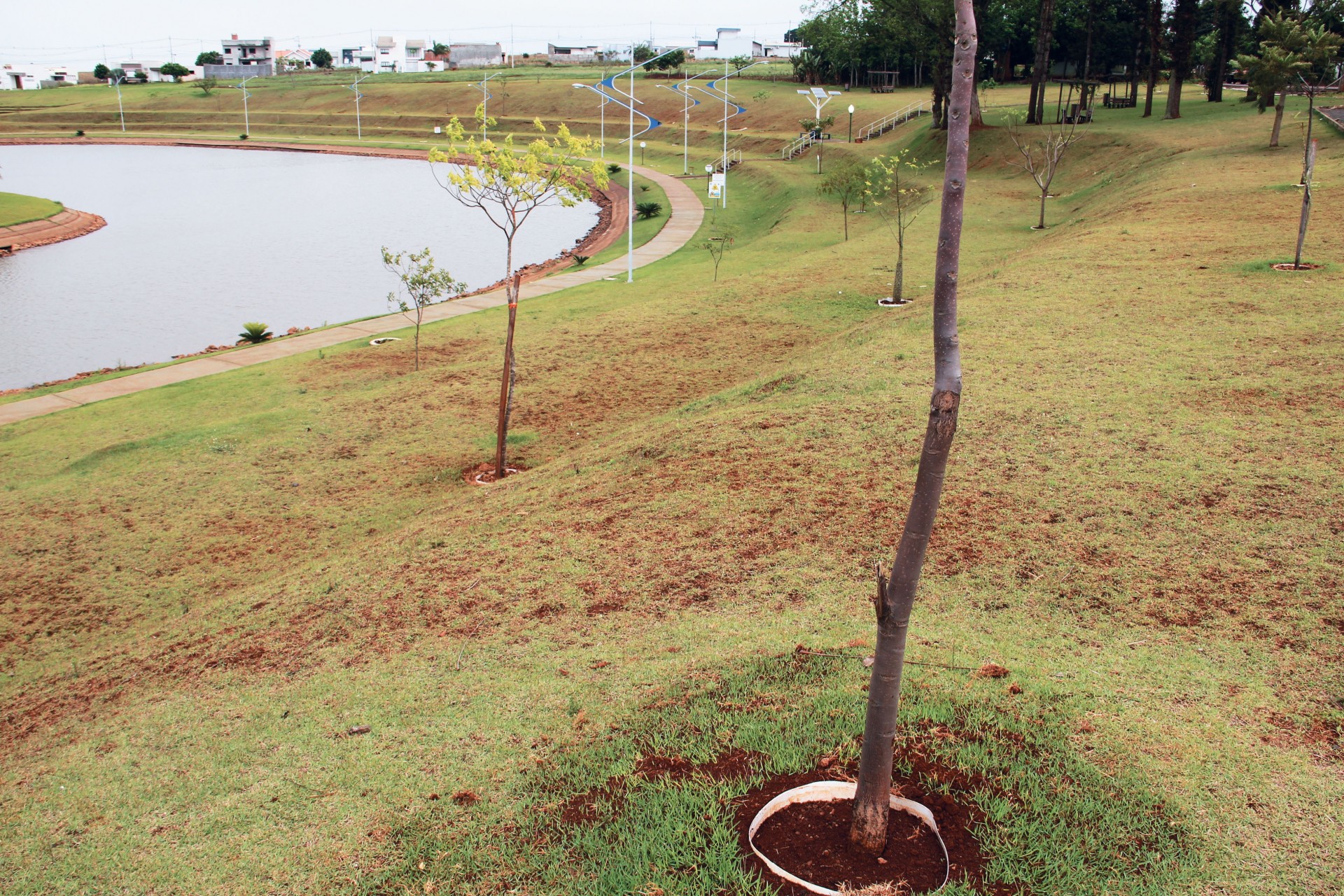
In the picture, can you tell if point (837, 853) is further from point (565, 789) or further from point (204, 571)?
point (204, 571)

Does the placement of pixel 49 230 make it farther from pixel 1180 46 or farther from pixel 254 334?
pixel 1180 46

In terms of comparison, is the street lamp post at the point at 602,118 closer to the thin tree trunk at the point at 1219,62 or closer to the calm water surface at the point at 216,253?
the calm water surface at the point at 216,253

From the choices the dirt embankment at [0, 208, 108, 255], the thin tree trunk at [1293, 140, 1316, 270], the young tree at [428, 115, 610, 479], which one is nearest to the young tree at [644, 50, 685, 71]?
the dirt embankment at [0, 208, 108, 255]

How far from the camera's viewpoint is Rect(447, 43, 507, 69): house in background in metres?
166

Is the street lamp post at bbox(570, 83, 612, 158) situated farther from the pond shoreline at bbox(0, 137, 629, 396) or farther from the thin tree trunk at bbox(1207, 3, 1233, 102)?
the thin tree trunk at bbox(1207, 3, 1233, 102)

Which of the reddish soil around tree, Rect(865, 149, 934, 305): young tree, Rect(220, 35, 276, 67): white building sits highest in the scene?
Rect(220, 35, 276, 67): white building

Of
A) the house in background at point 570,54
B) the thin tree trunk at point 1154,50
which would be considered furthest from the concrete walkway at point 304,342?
the house in background at point 570,54

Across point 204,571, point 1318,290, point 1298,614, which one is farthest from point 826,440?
point 1318,290

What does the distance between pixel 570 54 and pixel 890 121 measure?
115 meters

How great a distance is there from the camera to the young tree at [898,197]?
23.9m

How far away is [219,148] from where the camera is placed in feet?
316

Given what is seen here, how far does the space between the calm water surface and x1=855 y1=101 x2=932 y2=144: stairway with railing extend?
17902 mm

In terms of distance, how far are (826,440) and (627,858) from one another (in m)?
7.35

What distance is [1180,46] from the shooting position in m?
44.2
